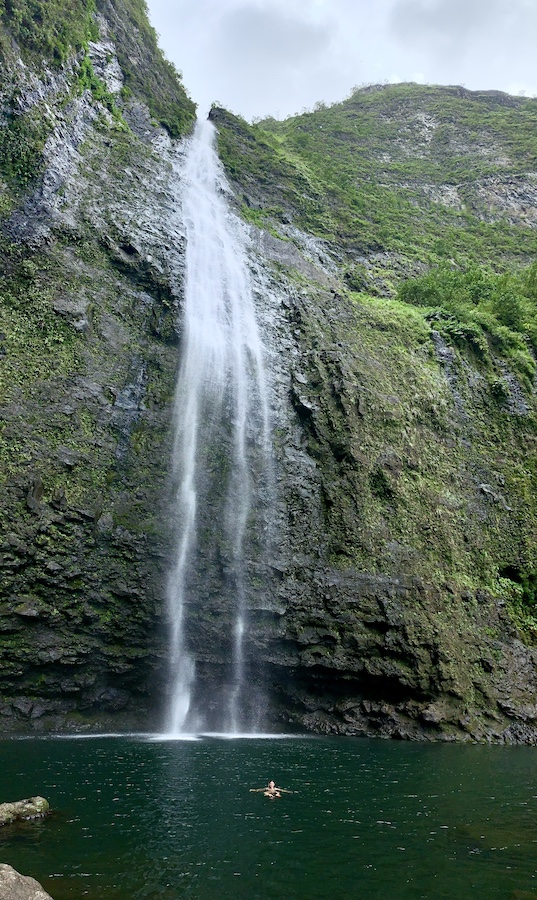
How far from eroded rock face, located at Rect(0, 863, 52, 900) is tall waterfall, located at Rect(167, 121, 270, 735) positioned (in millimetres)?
11165

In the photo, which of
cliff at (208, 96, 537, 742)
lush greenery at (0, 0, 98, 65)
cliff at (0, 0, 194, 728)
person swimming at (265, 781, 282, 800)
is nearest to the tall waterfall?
cliff at (0, 0, 194, 728)

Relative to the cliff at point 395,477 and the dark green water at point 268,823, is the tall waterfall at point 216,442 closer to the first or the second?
the cliff at point 395,477

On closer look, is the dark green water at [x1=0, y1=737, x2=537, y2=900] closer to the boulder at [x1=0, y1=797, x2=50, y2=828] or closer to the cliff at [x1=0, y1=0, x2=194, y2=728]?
the boulder at [x1=0, y1=797, x2=50, y2=828]

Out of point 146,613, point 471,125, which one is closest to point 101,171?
point 146,613

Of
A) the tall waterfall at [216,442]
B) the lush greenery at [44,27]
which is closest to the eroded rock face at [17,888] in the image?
the tall waterfall at [216,442]

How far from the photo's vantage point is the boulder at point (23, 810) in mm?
8344

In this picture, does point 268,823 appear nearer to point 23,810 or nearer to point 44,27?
point 23,810

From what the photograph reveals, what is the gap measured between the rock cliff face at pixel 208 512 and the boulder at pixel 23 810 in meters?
6.83

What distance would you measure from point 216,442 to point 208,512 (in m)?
2.57

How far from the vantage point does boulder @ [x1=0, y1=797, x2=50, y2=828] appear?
27.4ft

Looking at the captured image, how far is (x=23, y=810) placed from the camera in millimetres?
8578

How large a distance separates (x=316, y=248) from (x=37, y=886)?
30687 millimetres

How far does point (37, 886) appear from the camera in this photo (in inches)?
228

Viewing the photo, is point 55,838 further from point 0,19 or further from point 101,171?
point 0,19
